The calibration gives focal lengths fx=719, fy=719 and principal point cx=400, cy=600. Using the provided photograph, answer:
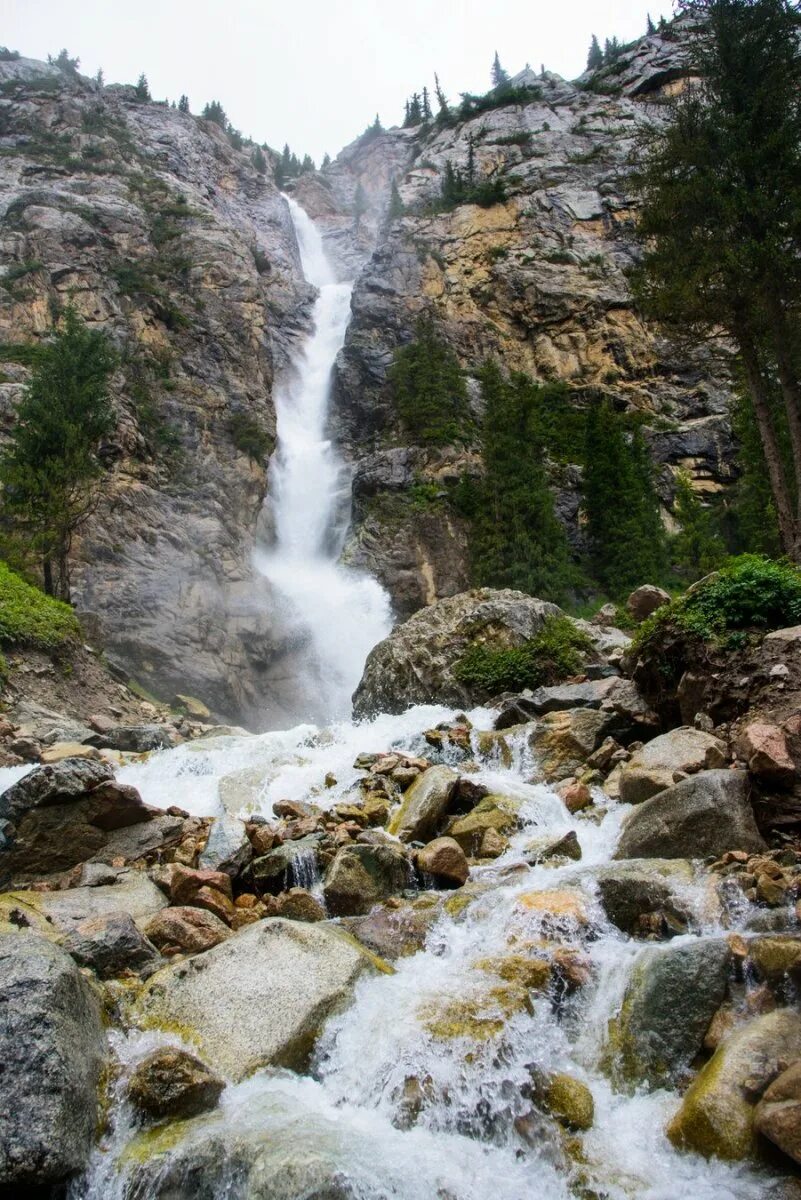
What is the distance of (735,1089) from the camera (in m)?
4.05

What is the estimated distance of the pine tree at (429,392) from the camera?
132 ft

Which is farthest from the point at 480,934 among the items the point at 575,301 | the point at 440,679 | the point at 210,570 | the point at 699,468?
the point at 575,301

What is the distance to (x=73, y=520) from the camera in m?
23.9

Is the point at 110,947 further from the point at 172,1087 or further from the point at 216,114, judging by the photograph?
the point at 216,114

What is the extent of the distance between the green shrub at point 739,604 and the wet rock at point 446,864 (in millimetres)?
4842

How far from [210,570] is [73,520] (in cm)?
812

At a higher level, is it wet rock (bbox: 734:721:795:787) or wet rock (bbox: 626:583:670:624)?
wet rock (bbox: 626:583:670:624)

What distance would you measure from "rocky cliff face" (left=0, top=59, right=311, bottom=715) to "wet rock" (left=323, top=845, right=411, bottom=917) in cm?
2004

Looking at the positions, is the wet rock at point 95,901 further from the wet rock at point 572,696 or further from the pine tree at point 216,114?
the pine tree at point 216,114

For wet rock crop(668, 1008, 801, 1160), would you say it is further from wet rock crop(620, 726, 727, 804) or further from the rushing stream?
wet rock crop(620, 726, 727, 804)

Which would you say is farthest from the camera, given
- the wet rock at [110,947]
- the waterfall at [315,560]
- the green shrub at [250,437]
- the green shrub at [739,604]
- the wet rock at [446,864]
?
the green shrub at [250,437]

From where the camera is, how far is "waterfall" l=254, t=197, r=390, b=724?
3055 centimetres

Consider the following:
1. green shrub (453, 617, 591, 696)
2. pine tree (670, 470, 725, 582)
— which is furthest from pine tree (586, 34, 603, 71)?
green shrub (453, 617, 591, 696)

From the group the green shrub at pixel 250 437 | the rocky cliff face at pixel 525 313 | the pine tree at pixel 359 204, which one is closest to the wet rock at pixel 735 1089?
the rocky cliff face at pixel 525 313
